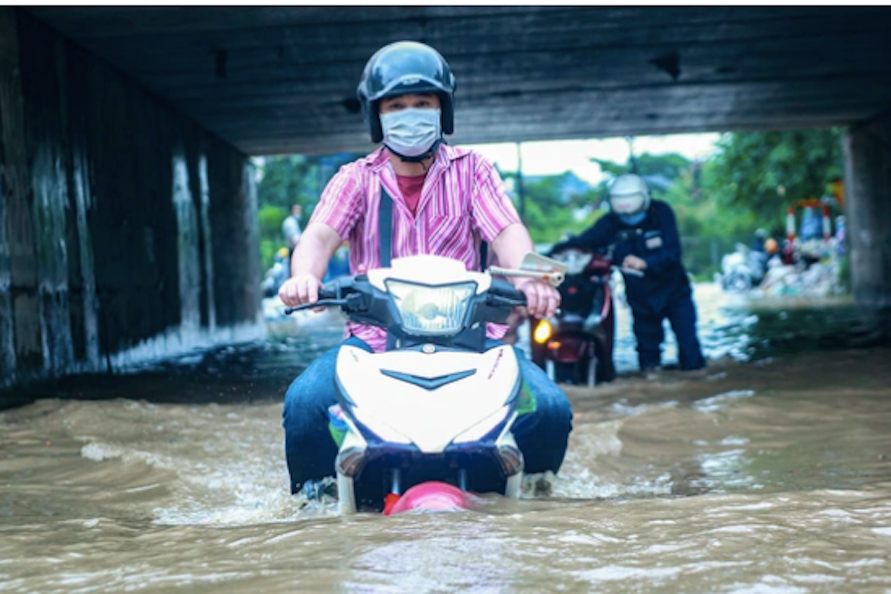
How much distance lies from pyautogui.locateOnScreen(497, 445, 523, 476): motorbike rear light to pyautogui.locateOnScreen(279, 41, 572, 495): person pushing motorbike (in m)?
0.33

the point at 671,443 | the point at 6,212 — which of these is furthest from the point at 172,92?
the point at 671,443

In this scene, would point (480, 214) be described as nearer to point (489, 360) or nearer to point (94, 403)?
point (489, 360)

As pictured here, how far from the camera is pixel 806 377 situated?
9.26 m

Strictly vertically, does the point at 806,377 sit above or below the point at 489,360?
below

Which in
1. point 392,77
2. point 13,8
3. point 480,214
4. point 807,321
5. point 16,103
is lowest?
point 807,321

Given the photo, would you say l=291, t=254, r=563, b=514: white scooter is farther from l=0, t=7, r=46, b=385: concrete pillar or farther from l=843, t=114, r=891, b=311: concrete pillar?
l=843, t=114, r=891, b=311: concrete pillar

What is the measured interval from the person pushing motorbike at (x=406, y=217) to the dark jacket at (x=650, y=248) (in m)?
5.30

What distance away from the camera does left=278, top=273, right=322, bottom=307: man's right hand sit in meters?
3.51

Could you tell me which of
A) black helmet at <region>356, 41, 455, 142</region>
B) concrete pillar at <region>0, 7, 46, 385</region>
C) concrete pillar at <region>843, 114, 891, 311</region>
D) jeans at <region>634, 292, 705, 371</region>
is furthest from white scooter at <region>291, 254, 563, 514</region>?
concrete pillar at <region>843, 114, 891, 311</region>

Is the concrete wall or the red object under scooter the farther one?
the concrete wall

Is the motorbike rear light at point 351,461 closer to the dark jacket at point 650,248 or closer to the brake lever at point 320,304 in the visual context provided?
the brake lever at point 320,304

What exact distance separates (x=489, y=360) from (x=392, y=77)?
1045 millimetres

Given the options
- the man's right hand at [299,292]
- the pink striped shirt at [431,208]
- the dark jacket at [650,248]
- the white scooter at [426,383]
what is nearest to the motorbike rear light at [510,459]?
the white scooter at [426,383]

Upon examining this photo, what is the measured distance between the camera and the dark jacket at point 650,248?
946cm
